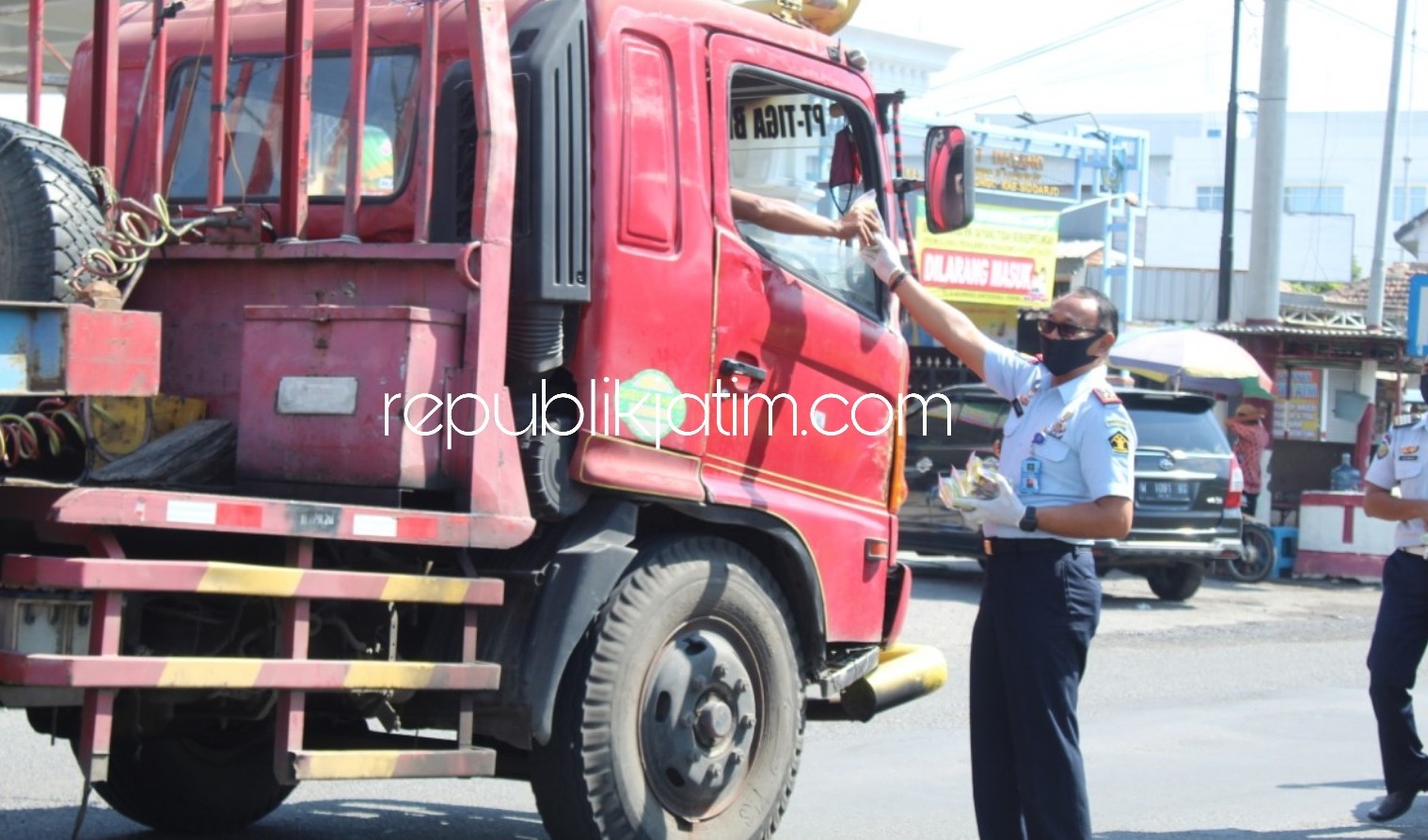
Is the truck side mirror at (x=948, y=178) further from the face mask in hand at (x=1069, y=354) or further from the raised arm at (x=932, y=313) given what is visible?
the face mask in hand at (x=1069, y=354)

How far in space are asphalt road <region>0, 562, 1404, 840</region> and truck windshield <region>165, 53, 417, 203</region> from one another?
2.36 m

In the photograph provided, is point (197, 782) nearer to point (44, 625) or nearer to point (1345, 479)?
point (44, 625)

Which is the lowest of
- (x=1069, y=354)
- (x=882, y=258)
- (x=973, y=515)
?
(x=973, y=515)

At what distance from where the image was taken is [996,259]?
2023cm

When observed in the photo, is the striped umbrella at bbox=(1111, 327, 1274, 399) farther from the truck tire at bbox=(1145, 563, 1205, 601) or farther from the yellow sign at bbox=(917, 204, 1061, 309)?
the truck tire at bbox=(1145, 563, 1205, 601)

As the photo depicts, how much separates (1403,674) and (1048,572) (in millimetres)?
2630

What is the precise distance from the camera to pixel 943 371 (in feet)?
70.0

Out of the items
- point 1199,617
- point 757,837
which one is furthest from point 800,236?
point 1199,617

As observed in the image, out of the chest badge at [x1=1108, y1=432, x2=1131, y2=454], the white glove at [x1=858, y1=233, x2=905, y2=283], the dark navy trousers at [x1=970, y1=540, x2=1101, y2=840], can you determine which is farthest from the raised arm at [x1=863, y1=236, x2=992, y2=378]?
the dark navy trousers at [x1=970, y1=540, x2=1101, y2=840]

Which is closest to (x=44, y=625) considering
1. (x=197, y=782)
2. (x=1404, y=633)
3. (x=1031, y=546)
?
(x=197, y=782)

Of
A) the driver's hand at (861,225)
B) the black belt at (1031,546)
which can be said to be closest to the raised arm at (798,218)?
the driver's hand at (861,225)

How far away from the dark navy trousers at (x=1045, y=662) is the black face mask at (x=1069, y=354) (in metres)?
0.54

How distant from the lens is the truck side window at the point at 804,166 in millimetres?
6012

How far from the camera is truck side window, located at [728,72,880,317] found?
19.7ft
